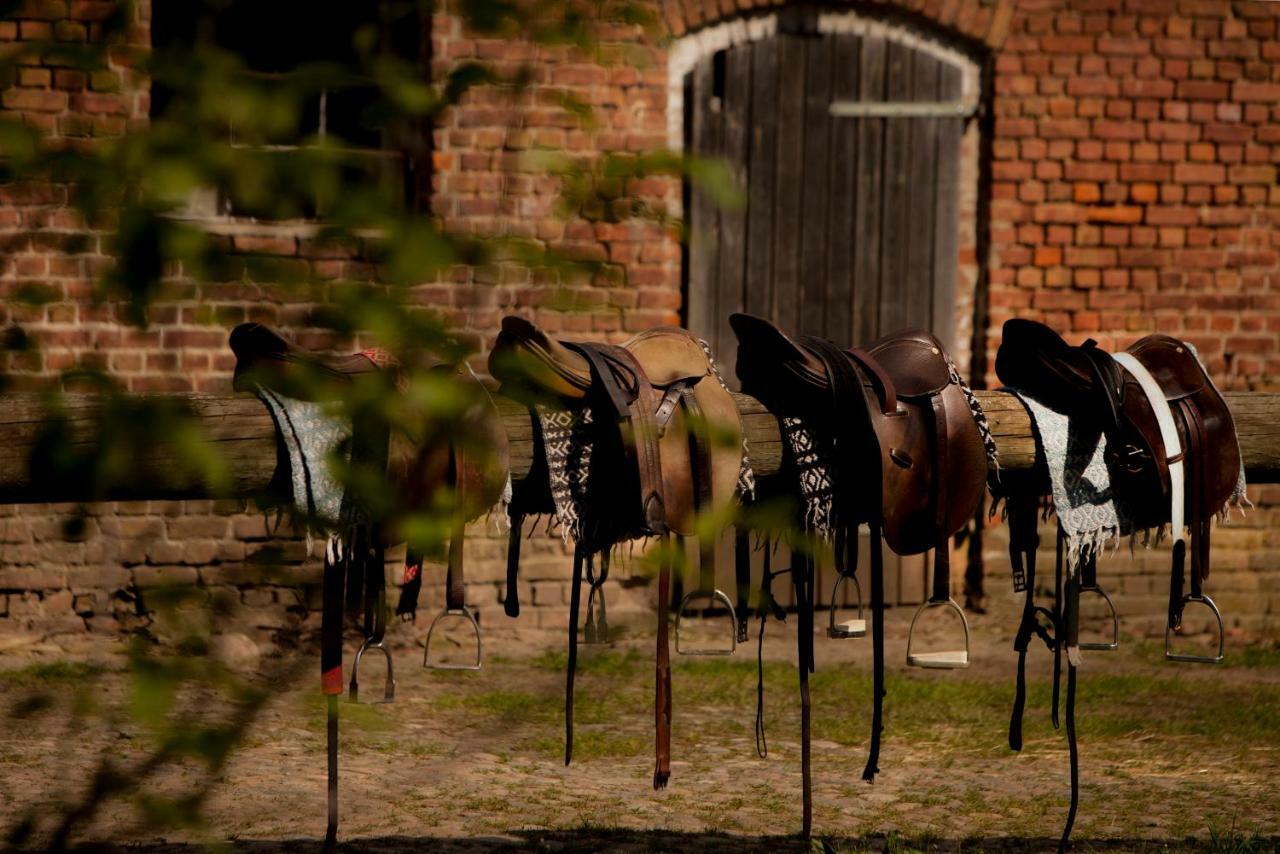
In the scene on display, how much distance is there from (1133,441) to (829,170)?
3784mm

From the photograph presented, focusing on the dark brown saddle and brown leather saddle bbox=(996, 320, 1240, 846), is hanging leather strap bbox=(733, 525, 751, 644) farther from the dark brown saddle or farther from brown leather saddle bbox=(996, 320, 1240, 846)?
the dark brown saddle

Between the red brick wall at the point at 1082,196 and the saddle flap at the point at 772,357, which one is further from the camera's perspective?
the red brick wall at the point at 1082,196

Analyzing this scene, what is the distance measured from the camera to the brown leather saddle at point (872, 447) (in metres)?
3.12

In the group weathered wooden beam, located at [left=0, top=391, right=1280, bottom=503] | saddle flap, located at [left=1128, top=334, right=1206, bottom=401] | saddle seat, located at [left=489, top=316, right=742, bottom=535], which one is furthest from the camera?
saddle flap, located at [left=1128, top=334, right=1206, bottom=401]

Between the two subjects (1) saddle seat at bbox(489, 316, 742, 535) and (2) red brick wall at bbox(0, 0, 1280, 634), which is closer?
(1) saddle seat at bbox(489, 316, 742, 535)

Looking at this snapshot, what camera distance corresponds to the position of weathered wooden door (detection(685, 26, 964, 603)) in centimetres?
677

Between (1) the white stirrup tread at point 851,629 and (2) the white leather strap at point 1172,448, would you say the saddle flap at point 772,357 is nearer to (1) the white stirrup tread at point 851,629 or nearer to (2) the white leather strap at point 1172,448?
(1) the white stirrup tread at point 851,629

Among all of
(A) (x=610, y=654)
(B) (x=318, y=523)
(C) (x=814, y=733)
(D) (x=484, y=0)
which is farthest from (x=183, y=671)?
(A) (x=610, y=654)

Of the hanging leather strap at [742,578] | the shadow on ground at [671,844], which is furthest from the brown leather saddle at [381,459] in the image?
the shadow on ground at [671,844]

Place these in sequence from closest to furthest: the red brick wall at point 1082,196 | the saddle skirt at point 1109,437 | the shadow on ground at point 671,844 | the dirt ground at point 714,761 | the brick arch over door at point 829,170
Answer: the saddle skirt at point 1109,437
the shadow on ground at point 671,844
the dirt ground at point 714,761
the red brick wall at point 1082,196
the brick arch over door at point 829,170

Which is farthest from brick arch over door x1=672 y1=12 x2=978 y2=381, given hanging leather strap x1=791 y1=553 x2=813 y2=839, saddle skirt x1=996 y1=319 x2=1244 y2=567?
hanging leather strap x1=791 y1=553 x2=813 y2=839

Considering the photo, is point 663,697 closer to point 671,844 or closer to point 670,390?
point 670,390

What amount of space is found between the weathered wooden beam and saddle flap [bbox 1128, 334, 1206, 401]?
0.14m

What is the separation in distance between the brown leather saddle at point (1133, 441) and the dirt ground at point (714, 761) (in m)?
0.78
